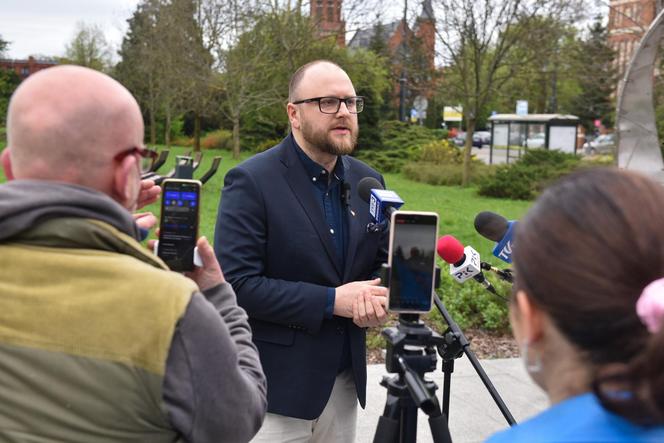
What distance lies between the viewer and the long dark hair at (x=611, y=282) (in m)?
1.11

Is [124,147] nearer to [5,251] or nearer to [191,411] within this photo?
[5,251]

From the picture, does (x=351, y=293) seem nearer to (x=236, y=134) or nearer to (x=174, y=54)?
(x=174, y=54)

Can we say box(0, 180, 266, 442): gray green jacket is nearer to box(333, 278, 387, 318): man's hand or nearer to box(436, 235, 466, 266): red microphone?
box(436, 235, 466, 266): red microphone

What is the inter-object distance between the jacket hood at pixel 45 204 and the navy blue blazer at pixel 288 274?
136 cm

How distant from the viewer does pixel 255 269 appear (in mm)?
2932

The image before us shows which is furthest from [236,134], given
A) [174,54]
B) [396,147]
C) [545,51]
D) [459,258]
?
[459,258]

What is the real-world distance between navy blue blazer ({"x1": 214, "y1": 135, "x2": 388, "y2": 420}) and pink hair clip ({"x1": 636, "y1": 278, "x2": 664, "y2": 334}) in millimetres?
1812

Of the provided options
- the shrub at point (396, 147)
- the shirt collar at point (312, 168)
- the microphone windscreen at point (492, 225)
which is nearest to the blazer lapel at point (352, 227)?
the shirt collar at point (312, 168)

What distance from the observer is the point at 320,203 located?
10.1 ft

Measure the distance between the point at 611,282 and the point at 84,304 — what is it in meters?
1.02

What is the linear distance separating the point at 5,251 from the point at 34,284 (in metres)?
0.10

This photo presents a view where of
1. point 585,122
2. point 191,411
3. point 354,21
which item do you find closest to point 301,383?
point 191,411

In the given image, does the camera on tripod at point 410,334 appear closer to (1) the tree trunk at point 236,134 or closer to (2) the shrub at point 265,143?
(1) the tree trunk at point 236,134

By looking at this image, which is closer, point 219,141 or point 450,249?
point 450,249
